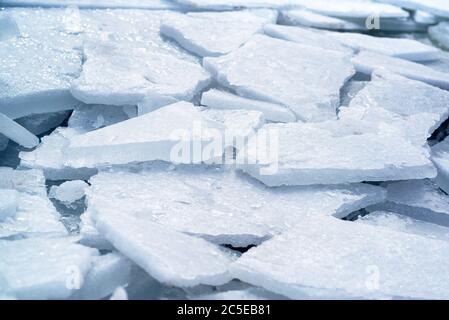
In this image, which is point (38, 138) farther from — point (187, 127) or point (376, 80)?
point (376, 80)

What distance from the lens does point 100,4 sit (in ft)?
9.05

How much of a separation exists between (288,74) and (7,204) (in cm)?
116

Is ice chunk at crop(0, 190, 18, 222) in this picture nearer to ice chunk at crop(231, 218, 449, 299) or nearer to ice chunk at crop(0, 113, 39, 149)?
ice chunk at crop(0, 113, 39, 149)

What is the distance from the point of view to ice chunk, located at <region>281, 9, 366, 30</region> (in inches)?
113

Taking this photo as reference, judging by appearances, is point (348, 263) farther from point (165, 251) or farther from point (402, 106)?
point (402, 106)

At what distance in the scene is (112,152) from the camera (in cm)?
161

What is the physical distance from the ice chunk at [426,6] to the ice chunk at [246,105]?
172cm

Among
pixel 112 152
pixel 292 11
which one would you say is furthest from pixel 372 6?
pixel 112 152

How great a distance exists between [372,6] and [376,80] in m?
1.08

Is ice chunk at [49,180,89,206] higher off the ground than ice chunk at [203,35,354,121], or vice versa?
ice chunk at [203,35,354,121]

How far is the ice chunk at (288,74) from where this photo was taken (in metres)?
1.98

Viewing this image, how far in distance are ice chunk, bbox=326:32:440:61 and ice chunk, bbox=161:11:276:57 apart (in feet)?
1.27

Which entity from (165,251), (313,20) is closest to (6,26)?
(165,251)

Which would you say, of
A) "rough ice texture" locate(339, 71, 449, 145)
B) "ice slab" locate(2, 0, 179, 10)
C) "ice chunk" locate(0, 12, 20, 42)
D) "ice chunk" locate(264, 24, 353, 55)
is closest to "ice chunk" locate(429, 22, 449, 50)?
"ice chunk" locate(264, 24, 353, 55)
